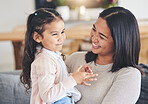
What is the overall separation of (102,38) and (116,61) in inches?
5.9

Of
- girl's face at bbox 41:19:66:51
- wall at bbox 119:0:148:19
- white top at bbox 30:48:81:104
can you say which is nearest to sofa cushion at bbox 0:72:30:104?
white top at bbox 30:48:81:104

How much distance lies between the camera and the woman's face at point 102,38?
42.8 inches

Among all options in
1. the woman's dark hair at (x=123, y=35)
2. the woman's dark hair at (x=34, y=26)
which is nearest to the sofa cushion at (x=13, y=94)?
the woman's dark hair at (x=34, y=26)

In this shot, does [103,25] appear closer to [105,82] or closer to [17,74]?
[105,82]

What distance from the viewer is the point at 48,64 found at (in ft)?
3.22

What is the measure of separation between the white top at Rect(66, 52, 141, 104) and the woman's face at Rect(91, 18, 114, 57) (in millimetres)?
107

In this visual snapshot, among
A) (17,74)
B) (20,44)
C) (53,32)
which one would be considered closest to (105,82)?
(53,32)

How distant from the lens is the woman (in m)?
1.01

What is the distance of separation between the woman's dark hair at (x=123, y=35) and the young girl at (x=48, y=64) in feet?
0.64

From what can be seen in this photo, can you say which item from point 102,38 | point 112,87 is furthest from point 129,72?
point 102,38

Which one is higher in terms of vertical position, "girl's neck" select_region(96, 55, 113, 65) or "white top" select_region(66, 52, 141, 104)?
"girl's neck" select_region(96, 55, 113, 65)

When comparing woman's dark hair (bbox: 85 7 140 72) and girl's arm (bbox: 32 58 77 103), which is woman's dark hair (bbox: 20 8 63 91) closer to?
girl's arm (bbox: 32 58 77 103)

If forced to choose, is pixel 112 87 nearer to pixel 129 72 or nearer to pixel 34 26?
pixel 129 72

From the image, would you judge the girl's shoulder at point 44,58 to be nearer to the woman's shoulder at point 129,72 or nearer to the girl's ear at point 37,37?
the girl's ear at point 37,37
